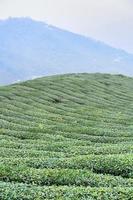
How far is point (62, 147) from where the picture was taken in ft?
131

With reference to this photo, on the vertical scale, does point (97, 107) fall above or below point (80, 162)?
above

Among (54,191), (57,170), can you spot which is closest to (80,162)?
(57,170)

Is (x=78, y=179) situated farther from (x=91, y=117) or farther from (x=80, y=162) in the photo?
(x=91, y=117)

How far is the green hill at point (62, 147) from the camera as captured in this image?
83.7 ft

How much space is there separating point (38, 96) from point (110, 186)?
192 ft

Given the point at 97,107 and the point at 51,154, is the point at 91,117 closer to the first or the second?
the point at 97,107

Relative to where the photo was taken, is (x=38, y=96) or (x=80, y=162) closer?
(x=80, y=162)

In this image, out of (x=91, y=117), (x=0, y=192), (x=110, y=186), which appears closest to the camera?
(x=0, y=192)

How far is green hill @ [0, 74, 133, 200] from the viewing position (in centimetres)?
2550

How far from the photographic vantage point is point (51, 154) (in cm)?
3591

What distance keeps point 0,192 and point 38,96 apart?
60.4 m

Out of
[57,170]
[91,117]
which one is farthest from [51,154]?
[91,117]

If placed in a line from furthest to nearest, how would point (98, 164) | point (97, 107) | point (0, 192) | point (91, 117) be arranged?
point (97, 107)
point (91, 117)
point (98, 164)
point (0, 192)

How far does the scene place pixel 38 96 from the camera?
278ft
